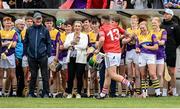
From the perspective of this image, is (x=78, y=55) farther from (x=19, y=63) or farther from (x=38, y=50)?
(x=19, y=63)

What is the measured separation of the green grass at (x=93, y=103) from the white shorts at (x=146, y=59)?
1063 millimetres

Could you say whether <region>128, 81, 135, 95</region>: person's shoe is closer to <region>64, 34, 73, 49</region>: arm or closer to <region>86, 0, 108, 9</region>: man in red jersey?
<region>64, 34, 73, 49</region>: arm

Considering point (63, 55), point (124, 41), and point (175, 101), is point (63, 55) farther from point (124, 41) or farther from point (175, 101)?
point (175, 101)

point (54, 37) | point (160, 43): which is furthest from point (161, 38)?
point (54, 37)

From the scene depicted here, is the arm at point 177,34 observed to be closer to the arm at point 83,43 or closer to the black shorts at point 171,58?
the black shorts at point 171,58

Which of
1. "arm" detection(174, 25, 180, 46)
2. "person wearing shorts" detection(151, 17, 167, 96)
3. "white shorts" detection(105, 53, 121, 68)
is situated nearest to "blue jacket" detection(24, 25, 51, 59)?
"white shorts" detection(105, 53, 121, 68)

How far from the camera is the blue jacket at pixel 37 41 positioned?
18766 mm

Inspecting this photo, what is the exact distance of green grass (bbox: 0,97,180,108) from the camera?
1572 cm

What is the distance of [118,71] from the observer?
19688 millimetres

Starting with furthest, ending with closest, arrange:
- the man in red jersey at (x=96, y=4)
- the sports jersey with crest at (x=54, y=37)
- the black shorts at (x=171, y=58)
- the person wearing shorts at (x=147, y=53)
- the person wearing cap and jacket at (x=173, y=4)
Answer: the man in red jersey at (x=96, y=4), the person wearing cap and jacket at (x=173, y=4), the black shorts at (x=171, y=58), the sports jersey with crest at (x=54, y=37), the person wearing shorts at (x=147, y=53)

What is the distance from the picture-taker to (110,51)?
58.6ft

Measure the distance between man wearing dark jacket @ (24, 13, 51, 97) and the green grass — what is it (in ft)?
2.77

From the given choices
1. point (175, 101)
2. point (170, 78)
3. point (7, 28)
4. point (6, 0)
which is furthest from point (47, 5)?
point (175, 101)

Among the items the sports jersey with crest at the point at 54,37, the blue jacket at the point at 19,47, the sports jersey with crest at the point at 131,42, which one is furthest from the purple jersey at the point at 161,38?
the blue jacket at the point at 19,47
